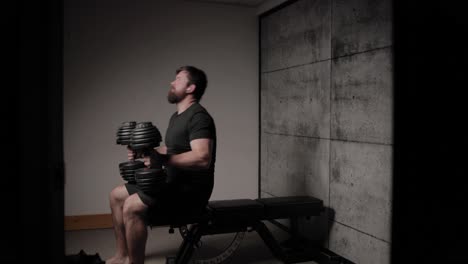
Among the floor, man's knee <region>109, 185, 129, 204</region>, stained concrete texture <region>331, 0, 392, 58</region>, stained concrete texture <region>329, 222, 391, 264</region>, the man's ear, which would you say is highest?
stained concrete texture <region>331, 0, 392, 58</region>

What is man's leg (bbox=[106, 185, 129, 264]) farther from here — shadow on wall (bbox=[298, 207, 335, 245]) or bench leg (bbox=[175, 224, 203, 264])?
shadow on wall (bbox=[298, 207, 335, 245])

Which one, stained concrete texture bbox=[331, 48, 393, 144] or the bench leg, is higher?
stained concrete texture bbox=[331, 48, 393, 144]

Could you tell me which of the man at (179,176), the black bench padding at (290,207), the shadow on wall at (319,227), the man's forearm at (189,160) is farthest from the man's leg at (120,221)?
the shadow on wall at (319,227)

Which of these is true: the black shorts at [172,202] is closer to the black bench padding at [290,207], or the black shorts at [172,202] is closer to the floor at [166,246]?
the black bench padding at [290,207]

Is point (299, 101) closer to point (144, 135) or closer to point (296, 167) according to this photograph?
point (296, 167)

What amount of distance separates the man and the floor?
26.2 inches

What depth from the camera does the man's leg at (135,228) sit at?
249 cm

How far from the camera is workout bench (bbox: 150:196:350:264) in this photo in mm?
2771
